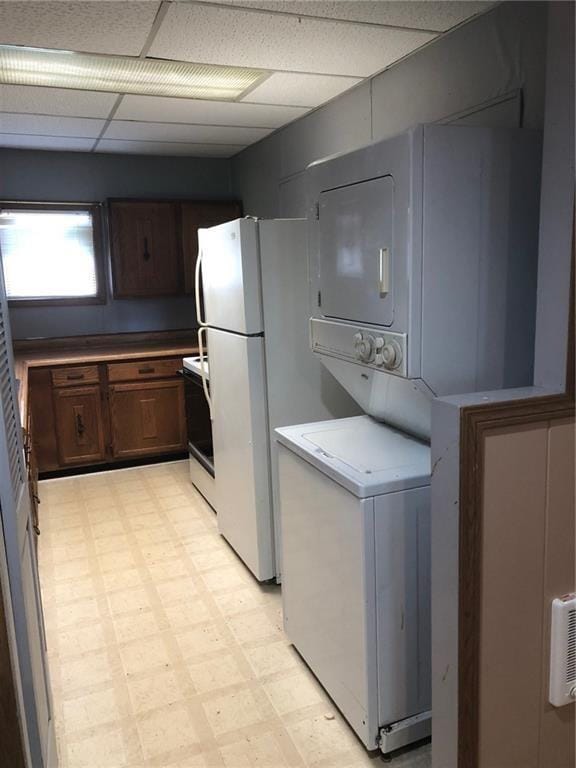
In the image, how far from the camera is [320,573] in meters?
2.08

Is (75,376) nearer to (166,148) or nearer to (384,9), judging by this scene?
(166,148)

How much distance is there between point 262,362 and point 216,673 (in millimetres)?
1279

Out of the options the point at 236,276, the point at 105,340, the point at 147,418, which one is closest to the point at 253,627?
the point at 236,276

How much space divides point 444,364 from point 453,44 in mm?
1404

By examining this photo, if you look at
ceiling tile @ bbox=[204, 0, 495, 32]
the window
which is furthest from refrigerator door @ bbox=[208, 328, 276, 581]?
the window

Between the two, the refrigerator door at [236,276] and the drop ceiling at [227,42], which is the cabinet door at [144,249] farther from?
the refrigerator door at [236,276]

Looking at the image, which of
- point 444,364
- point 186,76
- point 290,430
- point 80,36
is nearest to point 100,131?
point 186,76

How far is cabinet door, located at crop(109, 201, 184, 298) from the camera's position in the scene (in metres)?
4.71

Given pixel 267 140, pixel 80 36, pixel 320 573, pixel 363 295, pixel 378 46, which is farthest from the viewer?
pixel 267 140

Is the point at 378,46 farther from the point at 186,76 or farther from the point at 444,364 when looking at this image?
the point at 444,364

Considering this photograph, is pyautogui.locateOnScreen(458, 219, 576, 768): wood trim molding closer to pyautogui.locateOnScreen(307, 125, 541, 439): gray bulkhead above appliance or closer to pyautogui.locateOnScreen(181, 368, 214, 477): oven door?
pyautogui.locateOnScreen(307, 125, 541, 439): gray bulkhead above appliance

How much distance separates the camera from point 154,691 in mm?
2271

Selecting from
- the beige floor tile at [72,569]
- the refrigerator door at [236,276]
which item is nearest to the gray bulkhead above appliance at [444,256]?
the refrigerator door at [236,276]

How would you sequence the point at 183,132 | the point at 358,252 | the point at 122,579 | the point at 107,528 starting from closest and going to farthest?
the point at 358,252 < the point at 122,579 < the point at 107,528 < the point at 183,132
